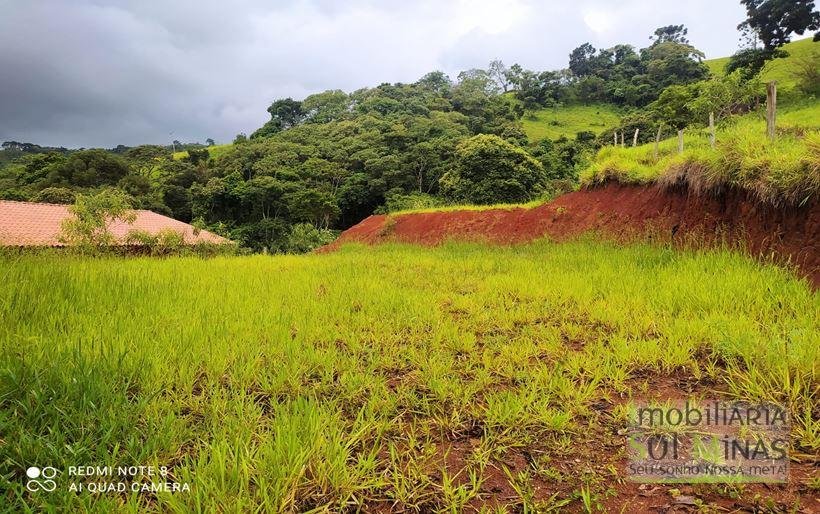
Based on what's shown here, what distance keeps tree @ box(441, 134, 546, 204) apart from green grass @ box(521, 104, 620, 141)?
23.2 m

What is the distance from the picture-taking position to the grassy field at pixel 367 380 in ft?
6.02

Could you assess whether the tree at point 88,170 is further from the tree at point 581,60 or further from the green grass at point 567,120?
the tree at point 581,60

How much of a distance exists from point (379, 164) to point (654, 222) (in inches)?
1227

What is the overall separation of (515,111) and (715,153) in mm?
54049

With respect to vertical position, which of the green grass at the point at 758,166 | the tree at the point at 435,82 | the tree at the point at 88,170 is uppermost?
the tree at the point at 435,82

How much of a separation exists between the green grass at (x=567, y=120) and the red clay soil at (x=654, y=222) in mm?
37070

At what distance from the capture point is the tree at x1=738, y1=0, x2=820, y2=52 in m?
33.9

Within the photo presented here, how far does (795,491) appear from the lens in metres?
1.83

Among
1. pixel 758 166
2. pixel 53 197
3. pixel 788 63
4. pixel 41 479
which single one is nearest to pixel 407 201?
pixel 53 197

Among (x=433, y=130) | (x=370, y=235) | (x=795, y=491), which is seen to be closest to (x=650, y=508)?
(x=795, y=491)

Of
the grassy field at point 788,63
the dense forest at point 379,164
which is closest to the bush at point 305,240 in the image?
the dense forest at point 379,164

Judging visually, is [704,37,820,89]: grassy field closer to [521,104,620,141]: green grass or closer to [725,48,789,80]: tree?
[725,48,789,80]: tree

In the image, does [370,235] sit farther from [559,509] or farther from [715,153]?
[559,509]

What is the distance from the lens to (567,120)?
55.0 meters
